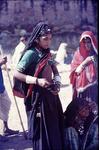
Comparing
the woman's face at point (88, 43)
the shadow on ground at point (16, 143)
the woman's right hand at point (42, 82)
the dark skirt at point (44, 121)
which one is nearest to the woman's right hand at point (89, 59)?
the woman's face at point (88, 43)

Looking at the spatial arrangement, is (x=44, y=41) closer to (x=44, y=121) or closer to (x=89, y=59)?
(x=44, y=121)

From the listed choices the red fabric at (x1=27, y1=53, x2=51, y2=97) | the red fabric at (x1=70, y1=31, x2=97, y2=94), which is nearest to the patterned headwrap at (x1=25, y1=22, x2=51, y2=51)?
the red fabric at (x1=27, y1=53, x2=51, y2=97)

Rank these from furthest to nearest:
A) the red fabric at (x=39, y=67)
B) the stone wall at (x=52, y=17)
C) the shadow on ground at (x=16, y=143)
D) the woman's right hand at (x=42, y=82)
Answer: the stone wall at (x=52, y=17)
the shadow on ground at (x=16, y=143)
the red fabric at (x=39, y=67)
the woman's right hand at (x=42, y=82)

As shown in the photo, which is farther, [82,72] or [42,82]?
[82,72]

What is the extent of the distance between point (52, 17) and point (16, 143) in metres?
19.9

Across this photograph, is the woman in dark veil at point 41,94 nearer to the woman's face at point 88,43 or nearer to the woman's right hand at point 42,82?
the woman's right hand at point 42,82

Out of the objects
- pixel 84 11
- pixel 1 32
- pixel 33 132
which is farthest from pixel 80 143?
pixel 84 11

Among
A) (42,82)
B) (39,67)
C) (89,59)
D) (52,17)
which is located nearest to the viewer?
(42,82)

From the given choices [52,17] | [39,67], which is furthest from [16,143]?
[52,17]

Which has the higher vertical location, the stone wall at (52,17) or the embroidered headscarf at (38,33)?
the embroidered headscarf at (38,33)

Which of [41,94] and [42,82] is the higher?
[42,82]

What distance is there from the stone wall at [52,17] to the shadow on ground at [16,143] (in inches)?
657

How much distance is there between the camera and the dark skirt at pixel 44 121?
448 cm

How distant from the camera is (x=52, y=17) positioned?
2555 cm
